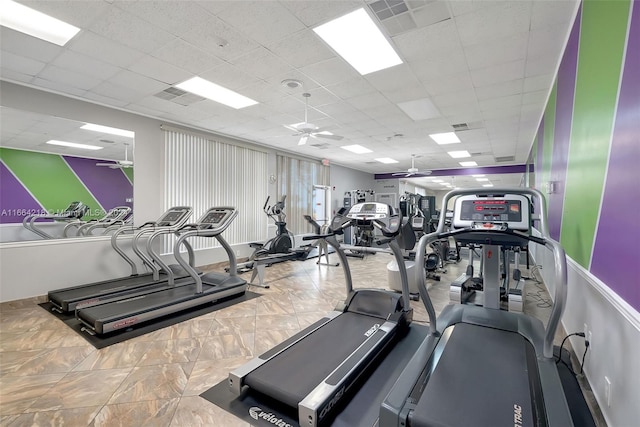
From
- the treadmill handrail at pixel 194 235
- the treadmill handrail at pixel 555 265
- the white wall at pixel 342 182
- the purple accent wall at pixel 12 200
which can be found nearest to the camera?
the treadmill handrail at pixel 555 265

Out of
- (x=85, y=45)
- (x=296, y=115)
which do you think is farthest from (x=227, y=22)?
(x=296, y=115)

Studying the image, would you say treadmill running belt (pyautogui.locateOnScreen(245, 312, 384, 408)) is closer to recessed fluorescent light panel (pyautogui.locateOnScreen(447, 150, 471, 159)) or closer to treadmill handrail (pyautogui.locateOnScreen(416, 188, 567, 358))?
treadmill handrail (pyautogui.locateOnScreen(416, 188, 567, 358))

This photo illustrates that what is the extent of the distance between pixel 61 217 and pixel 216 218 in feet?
7.62

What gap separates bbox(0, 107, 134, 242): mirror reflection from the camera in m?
3.92

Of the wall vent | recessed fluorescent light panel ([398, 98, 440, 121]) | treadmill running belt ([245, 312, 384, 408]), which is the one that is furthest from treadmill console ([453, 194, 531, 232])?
the wall vent

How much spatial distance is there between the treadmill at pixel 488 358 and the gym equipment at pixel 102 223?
194 inches

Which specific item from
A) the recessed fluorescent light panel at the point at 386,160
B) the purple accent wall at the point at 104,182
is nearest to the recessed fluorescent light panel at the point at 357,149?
the recessed fluorescent light panel at the point at 386,160

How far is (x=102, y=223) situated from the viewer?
474 cm

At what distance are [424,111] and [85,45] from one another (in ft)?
15.3

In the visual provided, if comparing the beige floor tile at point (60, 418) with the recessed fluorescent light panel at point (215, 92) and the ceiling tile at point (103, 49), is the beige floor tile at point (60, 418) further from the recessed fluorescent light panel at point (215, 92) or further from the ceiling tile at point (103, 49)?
the recessed fluorescent light panel at point (215, 92)

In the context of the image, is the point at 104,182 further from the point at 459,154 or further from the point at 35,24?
the point at 459,154

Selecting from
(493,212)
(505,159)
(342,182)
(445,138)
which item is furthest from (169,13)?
(505,159)

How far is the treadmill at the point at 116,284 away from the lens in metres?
3.53

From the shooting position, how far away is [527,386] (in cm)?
174
